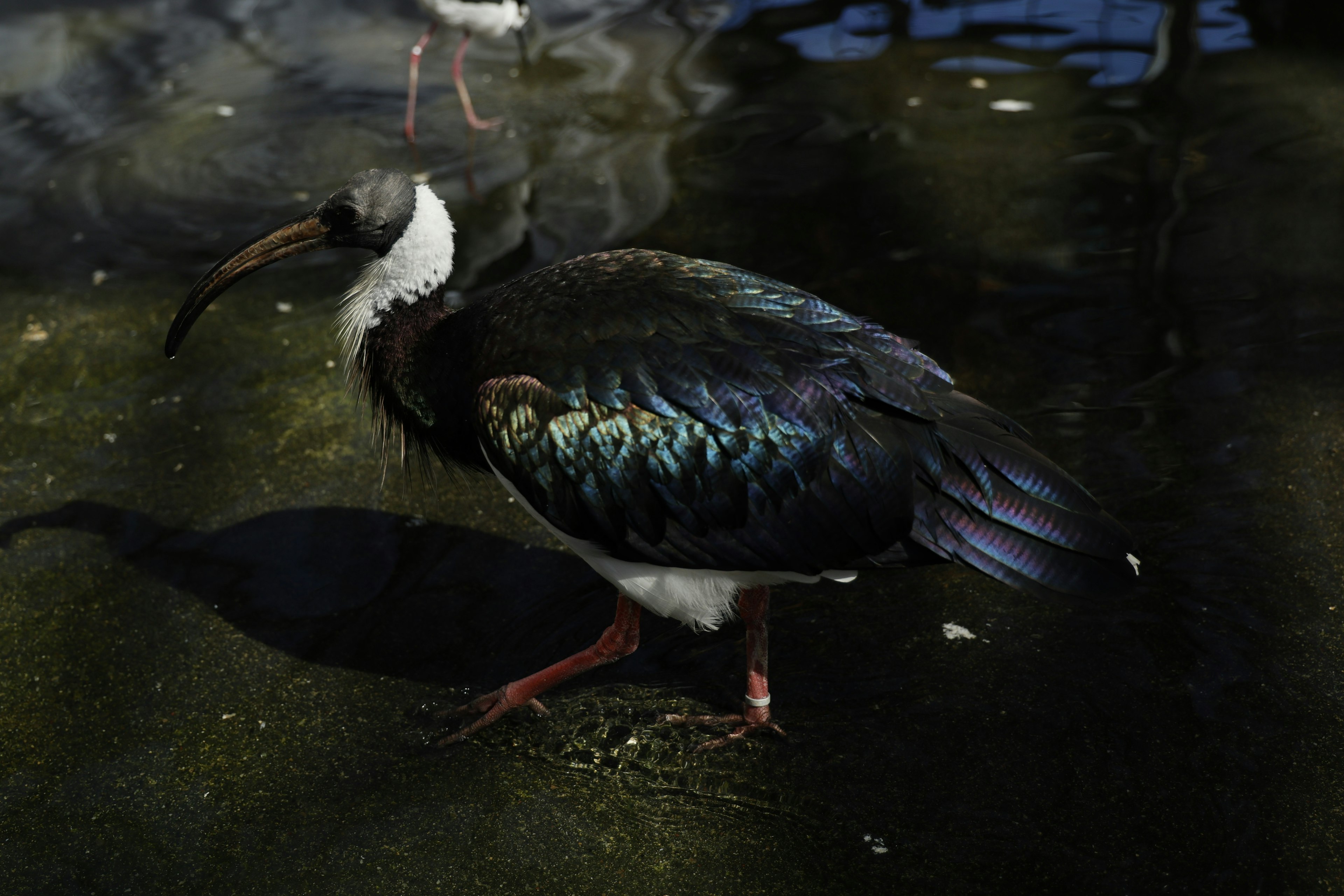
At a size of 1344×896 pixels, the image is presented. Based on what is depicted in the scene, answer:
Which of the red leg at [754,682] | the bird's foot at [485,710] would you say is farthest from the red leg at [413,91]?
the red leg at [754,682]

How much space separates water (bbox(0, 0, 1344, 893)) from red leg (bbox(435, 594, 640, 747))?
77mm

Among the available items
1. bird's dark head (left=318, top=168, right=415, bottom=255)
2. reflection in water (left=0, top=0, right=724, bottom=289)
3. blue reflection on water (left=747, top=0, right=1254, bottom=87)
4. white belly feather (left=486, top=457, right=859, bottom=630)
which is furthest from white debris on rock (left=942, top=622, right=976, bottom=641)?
blue reflection on water (left=747, top=0, right=1254, bottom=87)

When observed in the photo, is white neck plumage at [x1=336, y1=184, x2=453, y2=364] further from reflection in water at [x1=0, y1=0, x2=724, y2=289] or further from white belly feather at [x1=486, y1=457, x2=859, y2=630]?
reflection in water at [x1=0, y1=0, x2=724, y2=289]

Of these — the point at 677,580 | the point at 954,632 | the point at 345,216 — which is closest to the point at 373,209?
the point at 345,216

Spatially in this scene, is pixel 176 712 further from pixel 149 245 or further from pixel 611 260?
pixel 149 245

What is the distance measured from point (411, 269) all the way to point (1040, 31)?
6.04 meters

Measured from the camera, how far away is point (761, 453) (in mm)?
3385

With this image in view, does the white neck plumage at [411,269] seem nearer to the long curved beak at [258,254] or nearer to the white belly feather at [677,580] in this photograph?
the long curved beak at [258,254]

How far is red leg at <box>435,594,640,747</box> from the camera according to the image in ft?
12.5

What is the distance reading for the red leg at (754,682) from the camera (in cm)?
376

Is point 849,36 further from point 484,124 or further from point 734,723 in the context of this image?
point 734,723

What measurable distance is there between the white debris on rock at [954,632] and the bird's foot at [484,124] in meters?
5.13

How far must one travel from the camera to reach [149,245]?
6.84m

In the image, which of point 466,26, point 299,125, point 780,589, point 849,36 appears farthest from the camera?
point 849,36
